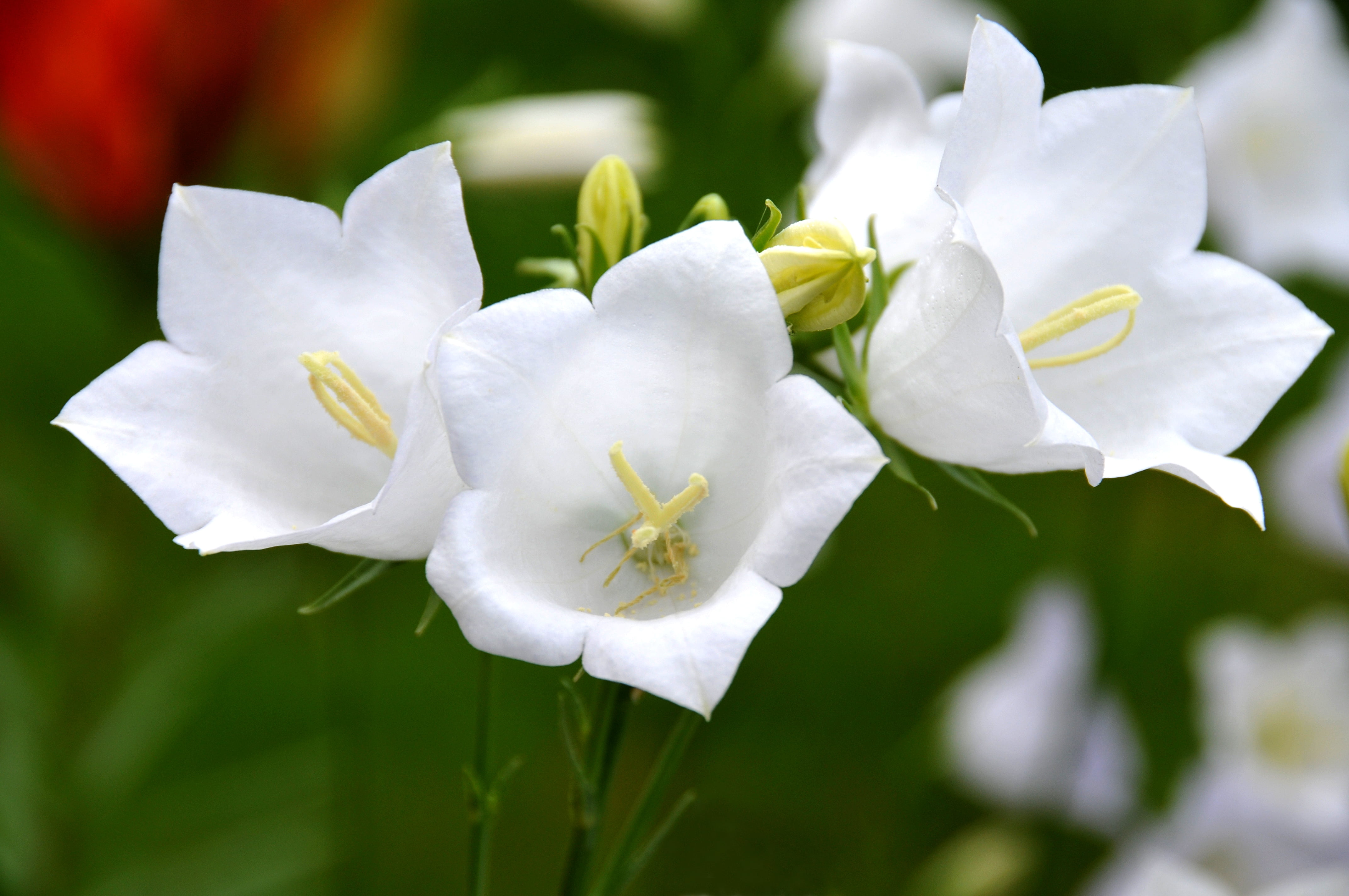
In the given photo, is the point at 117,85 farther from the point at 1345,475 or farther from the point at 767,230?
the point at 1345,475

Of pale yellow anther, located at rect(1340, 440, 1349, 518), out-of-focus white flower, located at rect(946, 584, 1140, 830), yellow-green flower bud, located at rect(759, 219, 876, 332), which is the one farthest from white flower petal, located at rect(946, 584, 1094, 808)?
yellow-green flower bud, located at rect(759, 219, 876, 332)

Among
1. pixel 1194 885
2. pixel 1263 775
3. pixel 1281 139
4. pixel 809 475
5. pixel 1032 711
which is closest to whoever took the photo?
pixel 809 475

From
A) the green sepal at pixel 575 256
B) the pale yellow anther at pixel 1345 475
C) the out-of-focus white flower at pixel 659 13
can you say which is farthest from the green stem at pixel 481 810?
the out-of-focus white flower at pixel 659 13

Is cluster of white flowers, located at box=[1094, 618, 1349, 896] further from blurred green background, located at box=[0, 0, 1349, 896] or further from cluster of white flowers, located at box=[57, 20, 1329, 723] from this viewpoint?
cluster of white flowers, located at box=[57, 20, 1329, 723]

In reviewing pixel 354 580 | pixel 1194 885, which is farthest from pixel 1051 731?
pixel 354 580

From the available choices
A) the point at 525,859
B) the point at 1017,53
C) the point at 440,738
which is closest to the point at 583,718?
the point at 1017,53

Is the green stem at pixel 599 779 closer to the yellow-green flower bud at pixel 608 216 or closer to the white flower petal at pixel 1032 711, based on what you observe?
the yellow-green flower bud at pixel 608 216
